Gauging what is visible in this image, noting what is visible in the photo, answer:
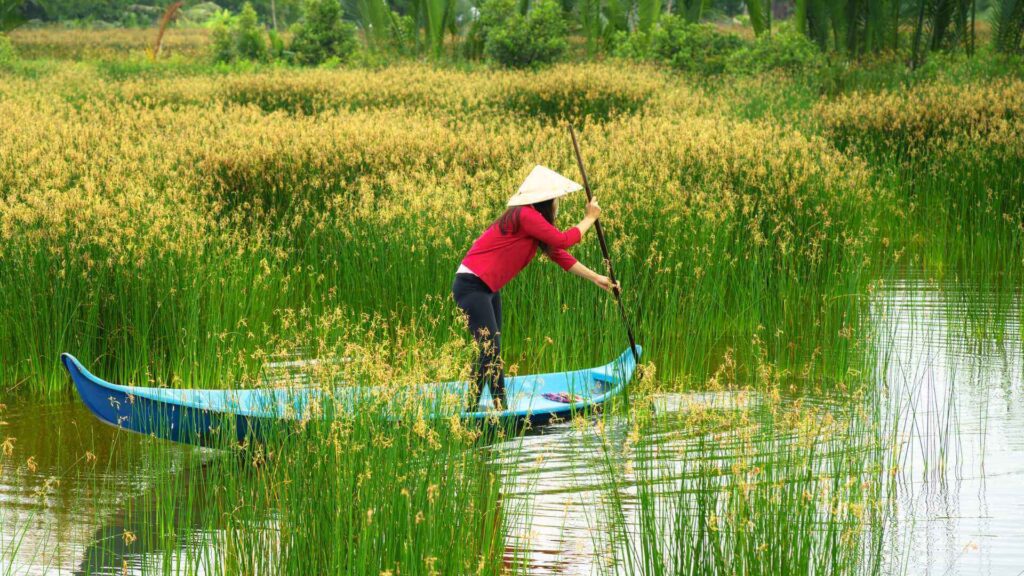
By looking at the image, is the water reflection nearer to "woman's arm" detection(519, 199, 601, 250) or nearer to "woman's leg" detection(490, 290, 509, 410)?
"woman's arm" detection(519, 199, 601, 250)

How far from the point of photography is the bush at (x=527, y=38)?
27.6 meters

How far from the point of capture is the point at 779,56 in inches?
992

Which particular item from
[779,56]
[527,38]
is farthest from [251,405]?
[527,38]

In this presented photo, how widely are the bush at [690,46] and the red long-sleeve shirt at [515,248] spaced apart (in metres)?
20.4

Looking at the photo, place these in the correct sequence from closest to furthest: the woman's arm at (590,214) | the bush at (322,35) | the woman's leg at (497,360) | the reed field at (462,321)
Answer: the reed field at (462,321), the woman's leg at (497,360), the woman's arm at (590,214), the bush at (322,35)

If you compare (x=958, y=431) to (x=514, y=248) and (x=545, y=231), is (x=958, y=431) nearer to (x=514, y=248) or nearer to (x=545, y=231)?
(x=545, y=231)

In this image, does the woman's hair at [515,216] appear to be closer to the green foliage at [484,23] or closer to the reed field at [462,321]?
the reed field at [462,321]

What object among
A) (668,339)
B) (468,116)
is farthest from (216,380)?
(468,116)

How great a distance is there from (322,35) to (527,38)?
6489 millimetres

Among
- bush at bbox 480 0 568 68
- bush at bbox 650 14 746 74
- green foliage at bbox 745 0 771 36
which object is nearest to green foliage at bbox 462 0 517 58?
bush at bbox 480 0 568 68

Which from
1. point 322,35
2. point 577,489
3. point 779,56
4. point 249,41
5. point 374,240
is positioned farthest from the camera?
point 249,41

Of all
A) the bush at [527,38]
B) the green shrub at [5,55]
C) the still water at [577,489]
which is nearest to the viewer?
the still water at [577,489]

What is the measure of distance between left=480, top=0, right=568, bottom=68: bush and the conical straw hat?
812 inches

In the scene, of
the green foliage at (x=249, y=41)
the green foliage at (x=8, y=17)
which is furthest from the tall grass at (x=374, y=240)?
the green foliage at (x=8, y=17)
